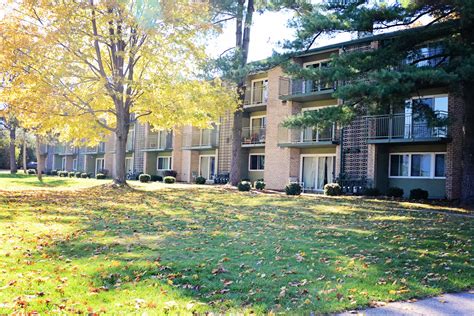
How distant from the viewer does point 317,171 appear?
2767cm

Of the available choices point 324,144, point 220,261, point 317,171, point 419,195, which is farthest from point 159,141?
point 220,261

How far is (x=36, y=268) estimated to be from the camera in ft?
20.7

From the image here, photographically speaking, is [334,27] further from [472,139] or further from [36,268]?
[36,268]

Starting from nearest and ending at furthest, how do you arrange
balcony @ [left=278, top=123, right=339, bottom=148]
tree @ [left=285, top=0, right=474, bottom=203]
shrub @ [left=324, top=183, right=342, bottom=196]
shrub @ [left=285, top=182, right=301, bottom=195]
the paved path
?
the paved path, tree @ [left=285, top=0, right=474, bottom=203], shrub @ [left=324, top=183, right=342, bottom=196], shrub @ [left=285, top=182, right=301, bottom=195], balcony @ [left=278, top=123, right=339, bottom=148]

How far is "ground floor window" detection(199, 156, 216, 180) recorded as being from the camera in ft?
121

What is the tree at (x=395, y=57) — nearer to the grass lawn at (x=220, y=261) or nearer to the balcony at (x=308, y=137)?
the grass lawn at (x=220, y=261)

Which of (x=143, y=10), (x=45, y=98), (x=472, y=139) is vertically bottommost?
(x=472, y=139)

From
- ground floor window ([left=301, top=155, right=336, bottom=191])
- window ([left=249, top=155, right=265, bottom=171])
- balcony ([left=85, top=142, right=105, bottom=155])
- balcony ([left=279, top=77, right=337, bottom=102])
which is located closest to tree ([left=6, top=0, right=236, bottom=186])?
balcony ([left=279, top=77, right=337, bottom=102])

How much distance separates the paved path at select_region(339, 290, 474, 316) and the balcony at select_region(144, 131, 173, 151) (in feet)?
117

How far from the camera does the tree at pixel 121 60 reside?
60.6 ft

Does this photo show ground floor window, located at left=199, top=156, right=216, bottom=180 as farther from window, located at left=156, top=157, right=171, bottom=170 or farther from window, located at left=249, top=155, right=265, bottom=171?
window, located at left=156, top=157, right=171, bottom=170

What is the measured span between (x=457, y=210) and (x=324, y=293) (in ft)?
41.9

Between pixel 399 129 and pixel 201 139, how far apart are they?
17.4 m

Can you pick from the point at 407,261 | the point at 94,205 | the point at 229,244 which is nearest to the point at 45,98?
the point at 94,205
